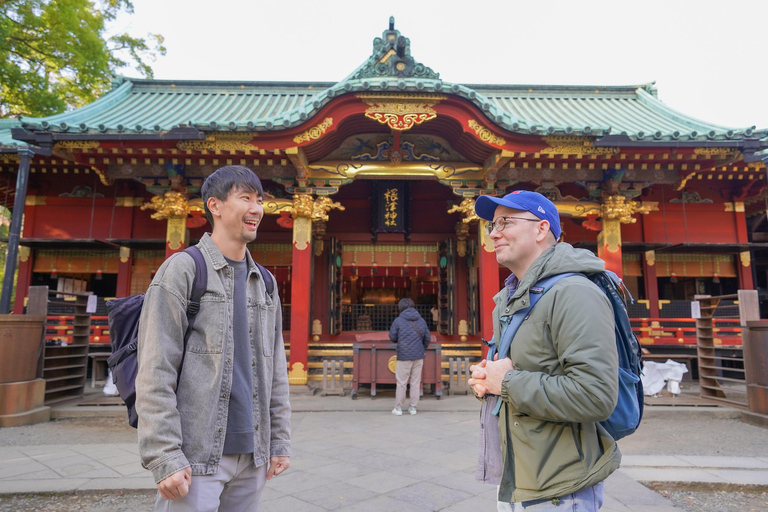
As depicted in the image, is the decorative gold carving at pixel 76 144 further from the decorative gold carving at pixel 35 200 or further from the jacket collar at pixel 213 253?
the jacket collar at pixel 213 253

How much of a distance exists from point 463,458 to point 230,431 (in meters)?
3.60

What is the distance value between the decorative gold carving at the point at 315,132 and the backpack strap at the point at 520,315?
7228mm

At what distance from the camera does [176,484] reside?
4.87 feet

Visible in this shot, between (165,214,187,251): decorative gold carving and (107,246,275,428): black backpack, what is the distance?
25.7 ft

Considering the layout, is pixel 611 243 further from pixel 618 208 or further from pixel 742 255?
pixel 742 255

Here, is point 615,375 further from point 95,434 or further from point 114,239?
point 114,239

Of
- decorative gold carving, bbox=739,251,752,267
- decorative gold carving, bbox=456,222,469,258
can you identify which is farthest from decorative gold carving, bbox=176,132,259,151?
decorative gold carving, bbox=739,251,752,267

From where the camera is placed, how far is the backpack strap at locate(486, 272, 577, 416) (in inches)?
63.7

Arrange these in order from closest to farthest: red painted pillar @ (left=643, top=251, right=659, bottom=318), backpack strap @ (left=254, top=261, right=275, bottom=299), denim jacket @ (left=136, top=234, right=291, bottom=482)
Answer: denim jacket @ (left=136, top=234, right=291, bottom=482)
backpack strap @ (left=254, top=261, right=275, bottom=299)
red painted pillar @ (left=643, top=251, right=659, bottom=318)

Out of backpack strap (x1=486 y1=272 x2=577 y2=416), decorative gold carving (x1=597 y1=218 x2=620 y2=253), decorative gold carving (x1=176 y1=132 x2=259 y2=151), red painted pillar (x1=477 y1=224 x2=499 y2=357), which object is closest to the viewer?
backpack strap (x1=486 y1=272 x2=577 y2=416)

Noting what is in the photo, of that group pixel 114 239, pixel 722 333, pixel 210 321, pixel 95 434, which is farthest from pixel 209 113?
pixel 722 333

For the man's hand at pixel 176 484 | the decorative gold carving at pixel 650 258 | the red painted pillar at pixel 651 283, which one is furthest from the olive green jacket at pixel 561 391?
the decorative gold carving at pixel 650 258

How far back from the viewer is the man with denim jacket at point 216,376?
1531 mm

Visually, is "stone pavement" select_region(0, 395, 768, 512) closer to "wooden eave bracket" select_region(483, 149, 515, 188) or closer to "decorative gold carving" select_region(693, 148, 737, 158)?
"wooden eave bracket" select_region(483, 149, 515, 188)
